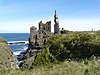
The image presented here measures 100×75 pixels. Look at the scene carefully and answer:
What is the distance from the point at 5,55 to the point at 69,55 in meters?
6.37

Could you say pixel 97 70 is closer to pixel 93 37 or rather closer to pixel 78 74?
pixel 78 74

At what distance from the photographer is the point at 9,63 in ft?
83.3

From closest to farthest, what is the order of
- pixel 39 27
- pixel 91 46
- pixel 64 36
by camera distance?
pixel 91 46 < pixel 64 36 < pixel 39 27

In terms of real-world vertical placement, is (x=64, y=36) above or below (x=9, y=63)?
above

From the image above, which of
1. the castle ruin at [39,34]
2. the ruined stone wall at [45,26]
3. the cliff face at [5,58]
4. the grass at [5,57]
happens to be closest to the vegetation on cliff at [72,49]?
the cliff face at [5,58]

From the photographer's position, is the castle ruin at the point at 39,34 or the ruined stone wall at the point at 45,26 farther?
the ruined stone wall at the point at 45,26

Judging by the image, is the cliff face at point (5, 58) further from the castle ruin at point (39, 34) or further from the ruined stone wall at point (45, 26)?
the ruined stone wall at point (45, 26)

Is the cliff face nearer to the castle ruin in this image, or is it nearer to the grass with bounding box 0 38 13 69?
the grass with bounding box 0 38 13 69

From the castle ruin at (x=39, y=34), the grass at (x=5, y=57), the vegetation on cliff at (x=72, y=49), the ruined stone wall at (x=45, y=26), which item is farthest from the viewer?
the ruined stone wall at (x=45, y=26)

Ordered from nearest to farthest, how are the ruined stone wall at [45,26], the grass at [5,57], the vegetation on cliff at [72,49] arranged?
the grass at [5,57]
the vegetation on cliff at [72,49]
the ruined stone wall at [45,26]

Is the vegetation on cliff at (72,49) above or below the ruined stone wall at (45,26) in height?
below

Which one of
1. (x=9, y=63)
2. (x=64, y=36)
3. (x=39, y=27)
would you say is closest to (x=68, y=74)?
(x=9, y=63)

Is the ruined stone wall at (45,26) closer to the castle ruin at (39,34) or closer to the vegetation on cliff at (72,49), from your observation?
the castle ruin at (39,34)

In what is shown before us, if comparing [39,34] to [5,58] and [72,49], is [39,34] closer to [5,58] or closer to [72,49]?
[72,49]
